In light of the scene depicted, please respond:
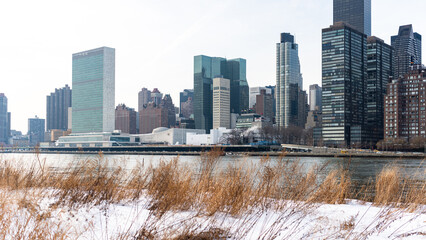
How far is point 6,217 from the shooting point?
7.70 meters

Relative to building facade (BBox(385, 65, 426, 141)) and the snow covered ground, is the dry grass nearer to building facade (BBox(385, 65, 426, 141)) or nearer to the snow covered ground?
the snow covered ground

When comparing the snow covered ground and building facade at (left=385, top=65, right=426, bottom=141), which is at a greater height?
building facade at (left=385, top=65, right=426, bottom=141)

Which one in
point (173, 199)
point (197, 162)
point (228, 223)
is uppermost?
point (197, 162)

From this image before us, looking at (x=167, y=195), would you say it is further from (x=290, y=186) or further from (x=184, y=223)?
(x=290, y=186)

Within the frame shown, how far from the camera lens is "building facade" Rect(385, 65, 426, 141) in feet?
574

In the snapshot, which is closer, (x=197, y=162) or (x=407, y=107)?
(x=197, y=162)

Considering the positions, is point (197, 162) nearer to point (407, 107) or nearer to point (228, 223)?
point (228, 223)

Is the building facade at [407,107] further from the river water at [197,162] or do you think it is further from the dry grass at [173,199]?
the dry grass at [173,199]

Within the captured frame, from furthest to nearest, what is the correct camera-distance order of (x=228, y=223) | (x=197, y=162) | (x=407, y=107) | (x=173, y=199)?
1. (x=407, y=107)
2. (x=197, y=162)
3. (x=173, y=199)
4. (x=228, y=223)

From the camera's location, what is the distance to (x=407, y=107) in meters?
179

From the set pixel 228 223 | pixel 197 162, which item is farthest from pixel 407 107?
pixel 228 223

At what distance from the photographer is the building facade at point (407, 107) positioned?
175000 millimetres

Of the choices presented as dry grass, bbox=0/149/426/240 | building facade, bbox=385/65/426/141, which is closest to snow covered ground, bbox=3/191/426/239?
dry grass, bbox=0/149/426/240

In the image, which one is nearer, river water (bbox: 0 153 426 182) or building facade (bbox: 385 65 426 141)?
river water (bbox: 0 153 426 182)
